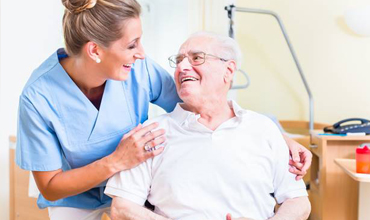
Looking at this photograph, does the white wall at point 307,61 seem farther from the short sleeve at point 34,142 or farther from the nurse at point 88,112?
the short sleeve at point 34,142

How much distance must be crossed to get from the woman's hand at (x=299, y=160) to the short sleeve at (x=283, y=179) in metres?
0.02

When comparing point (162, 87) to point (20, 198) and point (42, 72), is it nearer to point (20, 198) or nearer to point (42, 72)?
point (42, 72)

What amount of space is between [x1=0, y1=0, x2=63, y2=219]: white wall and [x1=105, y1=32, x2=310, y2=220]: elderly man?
1.69m

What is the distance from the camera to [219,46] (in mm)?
1564

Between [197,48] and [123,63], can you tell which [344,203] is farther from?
[123,63]

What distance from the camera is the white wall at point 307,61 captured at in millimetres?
3166

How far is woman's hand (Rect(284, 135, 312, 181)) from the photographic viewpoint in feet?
4.84

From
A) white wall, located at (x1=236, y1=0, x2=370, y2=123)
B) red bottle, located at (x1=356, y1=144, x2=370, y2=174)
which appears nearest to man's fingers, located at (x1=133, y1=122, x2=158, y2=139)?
red bottle, located at (x1=356, y1=144, x2=370, y2=174)

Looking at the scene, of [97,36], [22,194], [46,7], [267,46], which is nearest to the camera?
[97,36]

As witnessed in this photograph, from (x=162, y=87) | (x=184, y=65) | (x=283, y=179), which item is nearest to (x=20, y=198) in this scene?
(x=162, y=87)

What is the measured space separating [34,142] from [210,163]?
1.95 feet

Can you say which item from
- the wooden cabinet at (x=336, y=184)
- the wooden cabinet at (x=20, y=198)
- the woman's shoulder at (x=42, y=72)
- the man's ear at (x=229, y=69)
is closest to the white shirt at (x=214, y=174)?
the man's ear at (x=229, y=69)

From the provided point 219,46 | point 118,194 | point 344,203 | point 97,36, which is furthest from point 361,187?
point 97,36

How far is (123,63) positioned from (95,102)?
0.27 metres
